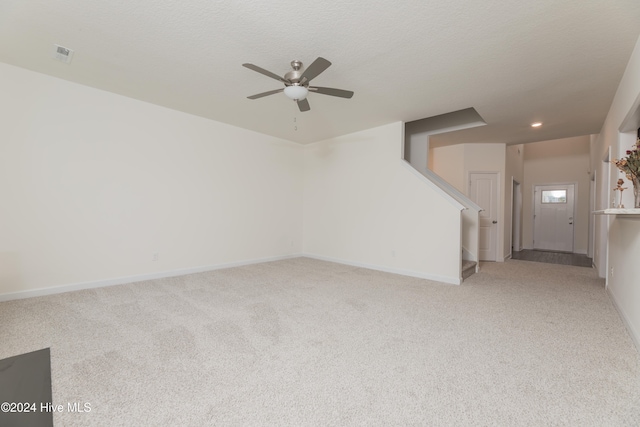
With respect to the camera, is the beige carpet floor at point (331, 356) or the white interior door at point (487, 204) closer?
the beige carpet floor at point (331, 356)

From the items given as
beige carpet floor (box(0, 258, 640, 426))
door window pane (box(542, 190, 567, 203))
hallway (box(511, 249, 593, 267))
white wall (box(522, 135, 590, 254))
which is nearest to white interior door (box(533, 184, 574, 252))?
door window pane (box(542, 190, 567, 203))

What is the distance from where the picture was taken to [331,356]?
1999 millimetres

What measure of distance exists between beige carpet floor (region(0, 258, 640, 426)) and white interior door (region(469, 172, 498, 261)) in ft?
8.06

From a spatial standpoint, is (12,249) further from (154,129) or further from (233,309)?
(233,309)

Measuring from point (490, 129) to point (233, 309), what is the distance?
17.1 ft

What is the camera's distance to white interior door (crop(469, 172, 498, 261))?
6.00 meters

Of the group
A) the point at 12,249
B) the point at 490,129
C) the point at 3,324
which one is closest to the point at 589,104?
the point at 490,129

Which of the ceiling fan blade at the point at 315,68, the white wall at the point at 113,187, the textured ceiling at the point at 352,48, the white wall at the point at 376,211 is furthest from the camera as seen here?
the white wall at the point at 376,211

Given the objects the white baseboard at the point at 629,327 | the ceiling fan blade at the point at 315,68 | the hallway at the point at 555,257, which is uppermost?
the ceiling fan blade at the point at 315,68

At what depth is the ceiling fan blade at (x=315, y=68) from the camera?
218cm

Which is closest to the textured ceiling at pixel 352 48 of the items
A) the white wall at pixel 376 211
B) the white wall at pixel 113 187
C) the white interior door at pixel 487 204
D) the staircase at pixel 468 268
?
the white wall at pixel 113 187

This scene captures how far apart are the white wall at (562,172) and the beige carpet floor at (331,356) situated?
475 cm

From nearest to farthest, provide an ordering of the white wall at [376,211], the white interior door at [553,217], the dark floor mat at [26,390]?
the dark floor mat at [26,390]
the white wall at [376,211]
the white interior door at [553,217]

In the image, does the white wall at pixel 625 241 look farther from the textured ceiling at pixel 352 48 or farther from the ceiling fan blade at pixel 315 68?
the ceiling fan blade at pixel 315 68
